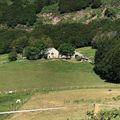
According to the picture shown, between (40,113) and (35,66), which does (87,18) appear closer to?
(35,66)

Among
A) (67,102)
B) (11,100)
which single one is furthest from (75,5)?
(67,102)

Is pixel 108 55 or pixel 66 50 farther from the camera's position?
pixel 66 50

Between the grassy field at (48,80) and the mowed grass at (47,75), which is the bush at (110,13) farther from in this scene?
the mowed grass at (47,75)

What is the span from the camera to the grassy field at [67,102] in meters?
47.7

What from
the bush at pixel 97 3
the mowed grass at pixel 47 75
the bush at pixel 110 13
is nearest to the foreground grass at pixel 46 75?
the mowed grass at pixel 47 75

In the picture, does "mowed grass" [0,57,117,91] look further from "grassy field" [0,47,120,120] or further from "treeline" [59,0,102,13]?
"treeline" [59,0,102,13]

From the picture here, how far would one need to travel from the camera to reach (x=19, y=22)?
A: 19538 centimetres

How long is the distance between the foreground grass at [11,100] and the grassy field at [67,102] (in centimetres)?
126

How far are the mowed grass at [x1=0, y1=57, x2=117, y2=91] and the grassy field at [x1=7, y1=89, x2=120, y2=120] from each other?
18922 mm

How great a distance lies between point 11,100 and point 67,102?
1244cm

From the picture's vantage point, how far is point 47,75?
373 feet

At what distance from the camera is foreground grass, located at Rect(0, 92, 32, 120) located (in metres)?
62.6

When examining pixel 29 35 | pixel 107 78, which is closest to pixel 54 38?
pixel 29 35

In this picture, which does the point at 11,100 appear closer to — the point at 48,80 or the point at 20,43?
the point at 48,80
